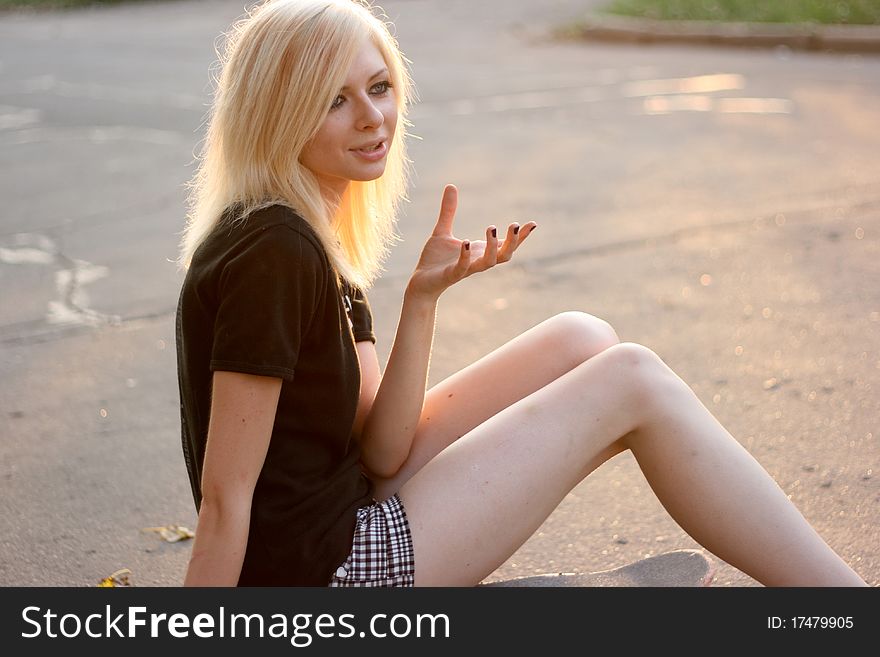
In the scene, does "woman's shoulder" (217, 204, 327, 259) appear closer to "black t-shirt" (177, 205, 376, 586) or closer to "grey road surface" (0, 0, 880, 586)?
"black t-shirt" (177, 205, 376, 586)

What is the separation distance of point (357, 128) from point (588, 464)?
0.88 meters

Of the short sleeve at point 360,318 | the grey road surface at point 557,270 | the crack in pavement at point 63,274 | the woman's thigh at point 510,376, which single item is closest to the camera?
the short sleeve at point 360,318

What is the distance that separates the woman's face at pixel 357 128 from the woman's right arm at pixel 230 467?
21.7 inches

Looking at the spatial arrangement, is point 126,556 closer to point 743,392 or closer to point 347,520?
point 347,520

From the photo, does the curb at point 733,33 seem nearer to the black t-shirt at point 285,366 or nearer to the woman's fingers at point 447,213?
the woman's fingers at point 447,213

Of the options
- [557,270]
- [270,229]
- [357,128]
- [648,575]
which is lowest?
[557,270]

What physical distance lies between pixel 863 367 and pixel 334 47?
2.65 meters


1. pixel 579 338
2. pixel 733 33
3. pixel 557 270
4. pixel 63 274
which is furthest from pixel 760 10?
pixel 579 338

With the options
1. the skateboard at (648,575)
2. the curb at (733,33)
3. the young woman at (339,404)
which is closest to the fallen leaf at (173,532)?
the young woman at (339,404)

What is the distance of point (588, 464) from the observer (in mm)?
2498

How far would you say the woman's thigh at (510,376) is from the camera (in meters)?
2.75

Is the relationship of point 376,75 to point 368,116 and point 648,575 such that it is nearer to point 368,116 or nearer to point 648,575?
point 368,116

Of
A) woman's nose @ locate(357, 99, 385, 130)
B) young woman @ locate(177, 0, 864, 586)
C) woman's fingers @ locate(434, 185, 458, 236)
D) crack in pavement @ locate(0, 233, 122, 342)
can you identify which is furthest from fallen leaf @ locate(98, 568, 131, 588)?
crack in pavement @ locate(0, 233, 122, 342)

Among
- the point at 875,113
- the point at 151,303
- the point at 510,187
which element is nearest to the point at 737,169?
the point at 510,187
